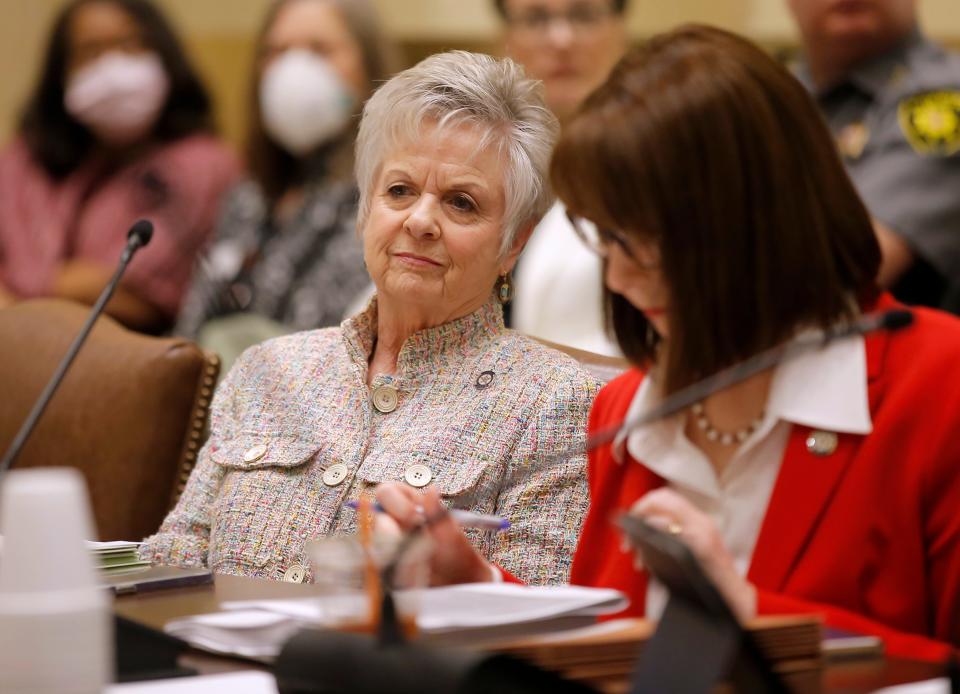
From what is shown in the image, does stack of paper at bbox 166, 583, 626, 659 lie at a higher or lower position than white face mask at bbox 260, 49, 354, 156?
lower

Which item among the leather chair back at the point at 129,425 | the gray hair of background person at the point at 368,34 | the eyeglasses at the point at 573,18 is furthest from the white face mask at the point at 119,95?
the leather chair back at the point at 129,425

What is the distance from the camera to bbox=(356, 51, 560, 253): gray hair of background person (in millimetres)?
2018

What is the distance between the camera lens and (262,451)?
2027mm

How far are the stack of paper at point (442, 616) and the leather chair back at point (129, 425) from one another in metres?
1.02

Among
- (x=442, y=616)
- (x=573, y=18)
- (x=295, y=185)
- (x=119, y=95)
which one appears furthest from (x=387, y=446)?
(x=119, y=95)

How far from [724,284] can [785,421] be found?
0.52ft

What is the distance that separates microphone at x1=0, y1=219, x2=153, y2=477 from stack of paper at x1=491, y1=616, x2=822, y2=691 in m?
0.75

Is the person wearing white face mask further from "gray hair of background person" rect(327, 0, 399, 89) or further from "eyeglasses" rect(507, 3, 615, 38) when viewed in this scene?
"eyeglasses" rect(507, 3, 615, 38)

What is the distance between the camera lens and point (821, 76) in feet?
9.94

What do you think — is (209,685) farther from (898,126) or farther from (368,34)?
(368,34)

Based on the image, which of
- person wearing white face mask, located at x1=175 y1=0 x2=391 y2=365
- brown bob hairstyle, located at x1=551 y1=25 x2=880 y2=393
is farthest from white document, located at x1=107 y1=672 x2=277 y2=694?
person wearing white face mask, located at x1=175 y1=0 x2=391 y2=365

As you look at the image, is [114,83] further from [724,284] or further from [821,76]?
[724,284]

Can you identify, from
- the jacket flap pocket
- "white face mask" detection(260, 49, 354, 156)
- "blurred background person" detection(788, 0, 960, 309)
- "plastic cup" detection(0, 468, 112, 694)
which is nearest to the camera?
"plastic cup" detection(0, 468, 112, 694)

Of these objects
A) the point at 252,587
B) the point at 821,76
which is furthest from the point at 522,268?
the point at 252,587
